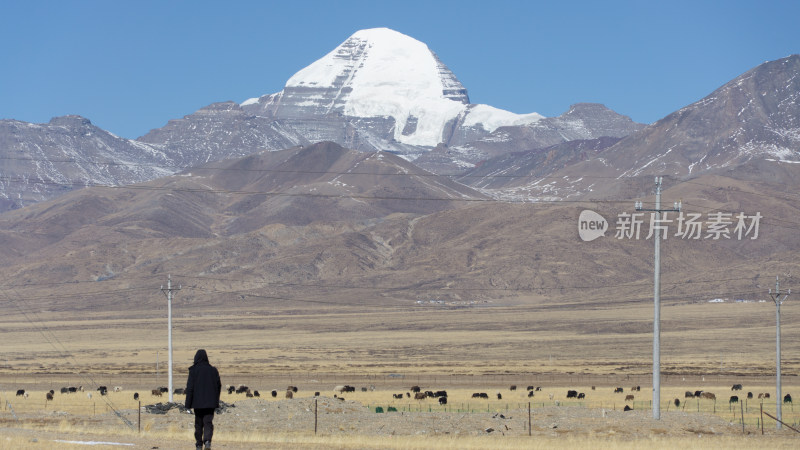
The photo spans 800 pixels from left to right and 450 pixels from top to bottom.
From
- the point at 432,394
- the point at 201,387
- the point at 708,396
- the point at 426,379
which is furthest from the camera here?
the point at 426,379

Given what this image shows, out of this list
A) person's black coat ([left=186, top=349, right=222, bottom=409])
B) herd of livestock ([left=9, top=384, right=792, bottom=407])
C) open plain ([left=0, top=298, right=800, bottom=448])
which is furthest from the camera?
herd of livestock ([left=9, top=384, right=792, bottom=407])

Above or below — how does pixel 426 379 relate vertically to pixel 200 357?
below

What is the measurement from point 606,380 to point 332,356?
51998mm

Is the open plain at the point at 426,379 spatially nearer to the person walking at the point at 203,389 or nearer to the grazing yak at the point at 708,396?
the grazing yak at the point at 708,396

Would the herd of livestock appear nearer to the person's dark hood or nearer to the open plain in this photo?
the open plain

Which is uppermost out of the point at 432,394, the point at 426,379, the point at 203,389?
the point at 203,389

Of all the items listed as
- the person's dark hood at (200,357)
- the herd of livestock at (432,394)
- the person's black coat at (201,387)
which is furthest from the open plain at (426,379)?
the person's dark hood at (200,357)

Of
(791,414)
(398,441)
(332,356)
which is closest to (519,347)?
(332,356)

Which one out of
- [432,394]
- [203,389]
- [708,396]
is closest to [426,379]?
[432,394]

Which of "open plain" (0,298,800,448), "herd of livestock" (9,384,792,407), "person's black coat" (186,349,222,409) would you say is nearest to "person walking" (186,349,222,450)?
"person's black coat" (186,349,222,409)

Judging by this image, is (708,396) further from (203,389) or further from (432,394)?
(203,389)

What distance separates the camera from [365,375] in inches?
3725

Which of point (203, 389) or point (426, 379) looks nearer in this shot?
point (203, 389)

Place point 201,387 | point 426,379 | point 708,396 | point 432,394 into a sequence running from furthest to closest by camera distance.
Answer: point 426,379, point 432,394, point 708,396, point 201,387
